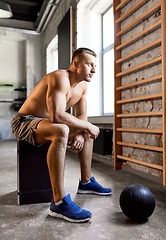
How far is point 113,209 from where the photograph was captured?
5.07 ft

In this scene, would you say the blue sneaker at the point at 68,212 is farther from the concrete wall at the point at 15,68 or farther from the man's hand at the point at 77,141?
the concrete wall at the point at 15,68

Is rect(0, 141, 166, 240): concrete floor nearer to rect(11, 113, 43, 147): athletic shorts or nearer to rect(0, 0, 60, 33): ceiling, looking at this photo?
rect(11, 113, 43, 147): athletic shorts

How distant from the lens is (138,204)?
1286 millimetres

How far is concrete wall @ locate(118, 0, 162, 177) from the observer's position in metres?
2.18

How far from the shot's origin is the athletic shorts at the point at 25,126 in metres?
1.59

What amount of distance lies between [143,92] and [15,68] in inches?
251

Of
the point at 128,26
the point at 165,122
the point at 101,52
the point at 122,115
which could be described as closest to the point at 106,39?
the point at 101,52

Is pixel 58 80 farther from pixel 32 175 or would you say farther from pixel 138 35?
pixel 138 35

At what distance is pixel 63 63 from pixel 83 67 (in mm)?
Result: 3240

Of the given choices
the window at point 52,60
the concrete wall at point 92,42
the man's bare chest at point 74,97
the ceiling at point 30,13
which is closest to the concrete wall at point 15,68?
the ceiling at point 30,13

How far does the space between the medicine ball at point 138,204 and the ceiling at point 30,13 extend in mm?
5150

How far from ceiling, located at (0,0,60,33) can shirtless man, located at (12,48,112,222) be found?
4329 mm

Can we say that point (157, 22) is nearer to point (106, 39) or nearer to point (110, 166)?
point (110, 166)

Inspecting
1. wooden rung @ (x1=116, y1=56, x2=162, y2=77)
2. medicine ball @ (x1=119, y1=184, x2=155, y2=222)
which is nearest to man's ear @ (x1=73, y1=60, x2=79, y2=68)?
wooden rung @ (x1=116, y1=56, x2=162, y2=77)
